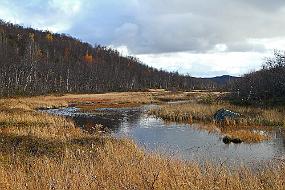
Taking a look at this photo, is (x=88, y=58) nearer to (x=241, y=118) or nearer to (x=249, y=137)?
(x=241, y=118)

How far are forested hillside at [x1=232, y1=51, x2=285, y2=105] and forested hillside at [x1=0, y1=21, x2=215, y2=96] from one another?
44.9 meters

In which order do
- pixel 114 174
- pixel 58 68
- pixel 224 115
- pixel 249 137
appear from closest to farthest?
pixel 114 174 < pixel 249 137 < pixel 224 115 < pixel 58 68

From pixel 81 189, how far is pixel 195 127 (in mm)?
22708

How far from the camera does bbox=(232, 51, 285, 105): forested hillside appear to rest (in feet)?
136

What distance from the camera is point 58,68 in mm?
117188

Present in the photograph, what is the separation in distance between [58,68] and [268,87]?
275ft

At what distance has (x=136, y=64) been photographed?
193125mm

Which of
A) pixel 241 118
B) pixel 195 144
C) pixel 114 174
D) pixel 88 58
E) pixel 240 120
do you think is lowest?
pixel 195 144

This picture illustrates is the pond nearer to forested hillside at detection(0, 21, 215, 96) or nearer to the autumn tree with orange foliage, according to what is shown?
forested hillside at detection(0, 21, 215, 96)

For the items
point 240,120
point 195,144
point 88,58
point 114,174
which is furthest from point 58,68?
point 114,174

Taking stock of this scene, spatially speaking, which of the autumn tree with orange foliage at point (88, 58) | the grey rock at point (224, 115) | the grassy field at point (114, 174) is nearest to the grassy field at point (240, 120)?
the grey rock at point (224, 115)

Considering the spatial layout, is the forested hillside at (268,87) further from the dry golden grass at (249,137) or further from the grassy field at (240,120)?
the dry golden grass at (249,137)

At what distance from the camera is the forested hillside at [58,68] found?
304ft

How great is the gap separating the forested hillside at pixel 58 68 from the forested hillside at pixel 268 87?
4489 cm
